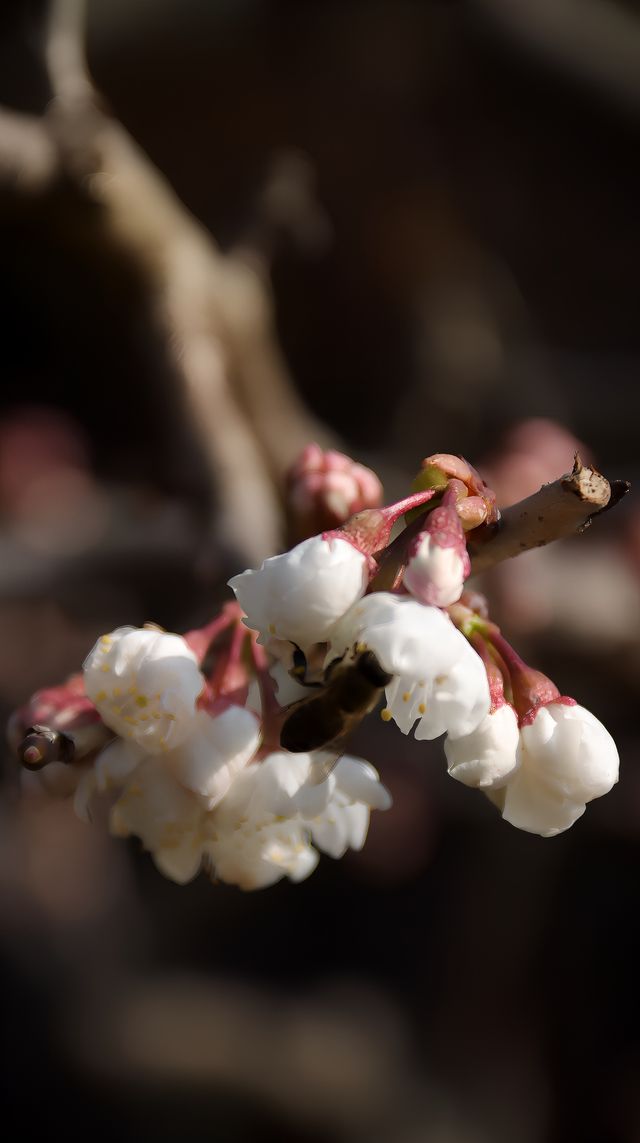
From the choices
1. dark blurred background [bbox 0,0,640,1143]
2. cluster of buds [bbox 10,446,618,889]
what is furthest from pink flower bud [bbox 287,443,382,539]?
dark blurred background [bbox 0,0,640,1143]

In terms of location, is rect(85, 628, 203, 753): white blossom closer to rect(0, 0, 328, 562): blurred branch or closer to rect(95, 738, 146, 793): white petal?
rect(95, 738, 146, 793): white petal

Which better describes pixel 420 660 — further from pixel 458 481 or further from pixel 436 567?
pixel 458 481

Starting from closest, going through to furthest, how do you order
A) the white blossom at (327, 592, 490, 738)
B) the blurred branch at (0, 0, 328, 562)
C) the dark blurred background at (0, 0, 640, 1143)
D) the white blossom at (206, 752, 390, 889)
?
the white blossom at (327, 592, 490, 738) → the white blossom at (206, 752, 390, 889) → the blurred branch at (0, 0, 328, 562) → the dark blurred background at (0, 0, 640, 1143)

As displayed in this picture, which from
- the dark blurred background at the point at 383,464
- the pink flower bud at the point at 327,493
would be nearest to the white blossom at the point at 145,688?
the pink flower bud at the point at 327,493

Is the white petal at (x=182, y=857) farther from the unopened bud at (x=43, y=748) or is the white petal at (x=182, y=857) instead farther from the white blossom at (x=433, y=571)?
the white blossom at (x=433, y=571)

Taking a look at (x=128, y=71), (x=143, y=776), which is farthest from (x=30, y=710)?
(x=128, y=71)

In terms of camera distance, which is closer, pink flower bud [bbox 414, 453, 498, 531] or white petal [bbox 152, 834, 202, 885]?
pink flower bud [bbox 414, 453, 498, 531]
